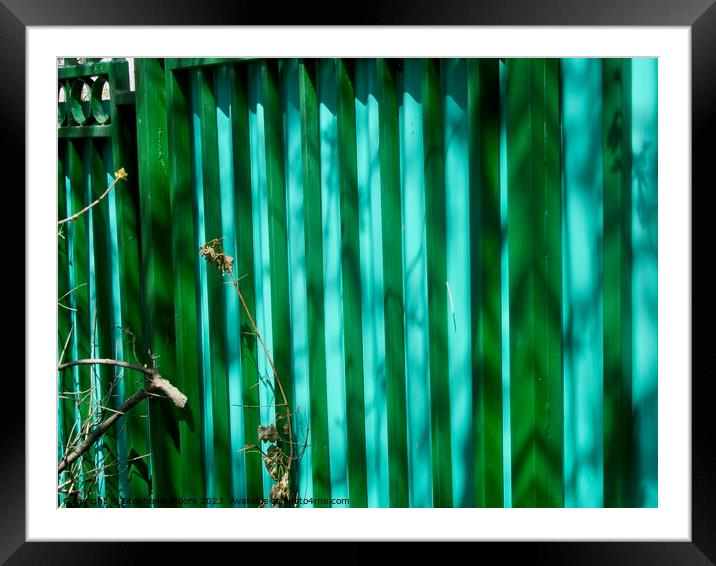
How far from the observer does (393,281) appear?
321cm

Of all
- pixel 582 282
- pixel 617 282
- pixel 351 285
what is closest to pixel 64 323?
pixel 351 285

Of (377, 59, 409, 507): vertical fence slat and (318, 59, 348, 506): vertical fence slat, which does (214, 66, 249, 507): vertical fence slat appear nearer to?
(318, 59, 348, 506): vertical fence slat

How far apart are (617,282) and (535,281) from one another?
28 cm

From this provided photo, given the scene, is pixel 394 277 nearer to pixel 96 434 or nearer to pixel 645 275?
pixel 645 275

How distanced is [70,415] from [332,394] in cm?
169

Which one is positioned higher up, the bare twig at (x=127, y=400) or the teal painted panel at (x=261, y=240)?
the teal painted panel at (x=261, y=240)

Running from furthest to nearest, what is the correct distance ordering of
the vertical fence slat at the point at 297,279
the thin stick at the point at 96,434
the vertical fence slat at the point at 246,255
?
the thin stick at the point at 96,434 < the vertical fence slat at the point at 246,255 < the vertical fence slat at the point at 297,279

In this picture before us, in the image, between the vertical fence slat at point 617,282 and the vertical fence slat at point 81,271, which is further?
the vertical fence slat at point 81,271

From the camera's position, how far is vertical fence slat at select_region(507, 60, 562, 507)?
292 cm

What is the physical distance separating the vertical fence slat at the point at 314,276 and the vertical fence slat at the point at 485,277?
64 centimetres

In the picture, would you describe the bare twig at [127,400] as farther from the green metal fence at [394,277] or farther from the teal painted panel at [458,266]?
the teal painted panel at [458,266]

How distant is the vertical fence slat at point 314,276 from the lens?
3332 mm

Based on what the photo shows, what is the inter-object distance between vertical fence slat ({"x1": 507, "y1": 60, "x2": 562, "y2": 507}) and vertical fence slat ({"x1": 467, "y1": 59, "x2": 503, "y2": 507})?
0.06 metres

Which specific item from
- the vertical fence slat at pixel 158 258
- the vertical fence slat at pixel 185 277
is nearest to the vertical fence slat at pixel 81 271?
the vertical fence slat at pixel 158 258
